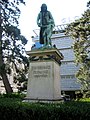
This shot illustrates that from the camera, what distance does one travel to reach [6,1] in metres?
23.8

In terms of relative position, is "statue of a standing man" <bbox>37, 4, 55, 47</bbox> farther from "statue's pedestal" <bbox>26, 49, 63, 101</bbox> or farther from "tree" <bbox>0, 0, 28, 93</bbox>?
"tree" <bbox>0, 0, 28, 93</bbox>

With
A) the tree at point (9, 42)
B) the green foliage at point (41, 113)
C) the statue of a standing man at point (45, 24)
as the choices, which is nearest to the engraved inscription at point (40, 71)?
the statue of a standing man at point (45, 24)

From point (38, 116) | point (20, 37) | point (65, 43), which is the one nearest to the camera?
point (38, 116)

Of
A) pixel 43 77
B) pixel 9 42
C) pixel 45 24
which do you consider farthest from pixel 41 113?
pixel 9 42

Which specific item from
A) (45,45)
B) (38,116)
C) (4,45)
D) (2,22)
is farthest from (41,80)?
(2,22)

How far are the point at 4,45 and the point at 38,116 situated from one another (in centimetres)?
1700

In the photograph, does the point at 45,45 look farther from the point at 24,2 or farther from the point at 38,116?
the point at 24,2

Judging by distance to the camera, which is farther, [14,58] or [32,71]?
[14,58]

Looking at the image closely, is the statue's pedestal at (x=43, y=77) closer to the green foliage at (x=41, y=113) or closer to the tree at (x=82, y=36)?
the green foliage at (x=41, y=113)

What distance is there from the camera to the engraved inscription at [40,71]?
9984 mm

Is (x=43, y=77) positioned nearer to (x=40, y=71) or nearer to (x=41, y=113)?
(x=40, y=71)

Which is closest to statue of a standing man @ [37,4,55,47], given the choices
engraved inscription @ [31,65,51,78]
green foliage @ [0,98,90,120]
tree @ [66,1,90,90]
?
engraved inscription @ [31,65,51,78]

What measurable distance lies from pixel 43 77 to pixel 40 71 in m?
0.29

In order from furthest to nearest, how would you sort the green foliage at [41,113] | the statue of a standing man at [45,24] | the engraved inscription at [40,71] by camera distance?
1. the statue of a standing man at [45,24]
2. the engraved inscription at [40,71]
3. the green foliage at [41,113]
